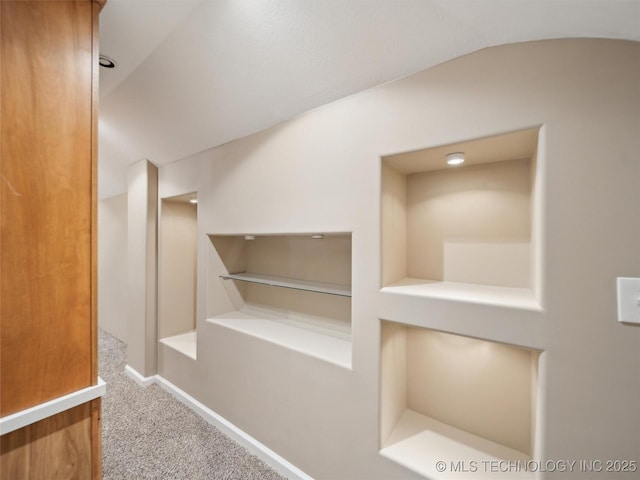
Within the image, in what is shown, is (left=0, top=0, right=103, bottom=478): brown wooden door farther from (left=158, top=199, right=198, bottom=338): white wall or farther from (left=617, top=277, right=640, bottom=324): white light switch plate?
(left=617, top=277, right=640, bottom=324): white light switch plate

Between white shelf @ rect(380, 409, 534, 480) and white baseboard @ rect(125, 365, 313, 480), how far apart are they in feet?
2.01

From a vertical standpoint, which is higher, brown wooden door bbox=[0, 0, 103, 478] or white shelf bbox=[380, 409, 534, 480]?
brown wooden door bbox=[0, 0, 103, 478]

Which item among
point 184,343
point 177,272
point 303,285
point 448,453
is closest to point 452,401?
point 448,453

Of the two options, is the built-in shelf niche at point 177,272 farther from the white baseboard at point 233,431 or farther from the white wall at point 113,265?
the white wall at point 113,265

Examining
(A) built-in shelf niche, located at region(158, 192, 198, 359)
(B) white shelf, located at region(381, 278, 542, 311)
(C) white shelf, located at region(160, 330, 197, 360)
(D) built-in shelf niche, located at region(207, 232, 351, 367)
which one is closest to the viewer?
(B) white shelf, located at region(381, 278, 542, 311)

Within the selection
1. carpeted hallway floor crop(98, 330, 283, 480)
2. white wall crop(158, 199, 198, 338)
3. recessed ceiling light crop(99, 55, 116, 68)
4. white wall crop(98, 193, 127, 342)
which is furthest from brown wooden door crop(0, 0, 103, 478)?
white wall crop(98, 193, 127, 342)

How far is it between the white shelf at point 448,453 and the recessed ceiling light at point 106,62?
2.66m

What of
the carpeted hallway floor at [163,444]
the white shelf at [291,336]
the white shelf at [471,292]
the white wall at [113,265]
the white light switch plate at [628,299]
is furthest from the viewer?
the white wall at [113,265]

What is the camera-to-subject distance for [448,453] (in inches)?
50.1

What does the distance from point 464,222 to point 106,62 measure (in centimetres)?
235

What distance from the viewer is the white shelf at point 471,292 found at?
103cm

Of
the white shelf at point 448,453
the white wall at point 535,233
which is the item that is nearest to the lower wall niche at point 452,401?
the white shelf at point 448,453

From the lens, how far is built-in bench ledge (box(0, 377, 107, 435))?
842mm

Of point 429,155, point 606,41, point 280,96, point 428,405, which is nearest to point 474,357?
point 428,405
